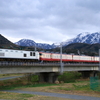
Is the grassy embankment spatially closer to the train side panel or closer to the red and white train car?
the train side panel

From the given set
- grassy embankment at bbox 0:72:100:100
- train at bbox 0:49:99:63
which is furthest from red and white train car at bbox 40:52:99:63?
grassy embankment at bbox 0:72:100:100

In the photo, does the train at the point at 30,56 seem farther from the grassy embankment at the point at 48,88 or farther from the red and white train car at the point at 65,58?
the grassy embankment at the point at 48,88

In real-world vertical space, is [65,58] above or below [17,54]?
below

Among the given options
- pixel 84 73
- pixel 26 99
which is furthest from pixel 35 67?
pixel 84 73

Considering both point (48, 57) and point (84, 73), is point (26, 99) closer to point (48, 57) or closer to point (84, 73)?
point (48, 57)

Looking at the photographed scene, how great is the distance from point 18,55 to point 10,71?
8.07m

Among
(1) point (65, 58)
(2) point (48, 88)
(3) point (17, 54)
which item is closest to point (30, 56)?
(3) point (17, 54)

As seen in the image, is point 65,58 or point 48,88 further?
point 65,58

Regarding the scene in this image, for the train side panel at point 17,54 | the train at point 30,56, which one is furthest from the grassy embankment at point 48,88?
the train side panel at point 17,54

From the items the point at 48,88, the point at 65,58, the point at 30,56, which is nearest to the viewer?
the point at 48,88

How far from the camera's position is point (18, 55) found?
47.4 metres

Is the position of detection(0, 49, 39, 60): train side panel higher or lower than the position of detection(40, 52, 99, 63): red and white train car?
higher

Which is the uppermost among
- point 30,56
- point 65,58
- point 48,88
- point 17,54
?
point 17,54

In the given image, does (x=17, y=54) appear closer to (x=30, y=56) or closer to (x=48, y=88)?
(x=30, y=56)
